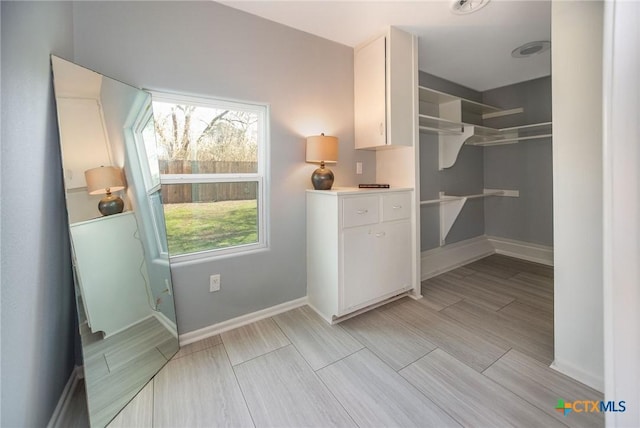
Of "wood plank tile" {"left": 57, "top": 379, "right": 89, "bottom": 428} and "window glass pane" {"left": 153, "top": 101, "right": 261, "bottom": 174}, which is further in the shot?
"window glass pane" {"left": 153, "top": 101, "right": 261, "bottom": 174}

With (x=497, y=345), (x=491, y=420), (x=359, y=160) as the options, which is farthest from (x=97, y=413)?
(x=359, y=160)

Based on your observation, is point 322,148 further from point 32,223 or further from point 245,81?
point 32,223

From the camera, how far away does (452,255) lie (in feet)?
10.5

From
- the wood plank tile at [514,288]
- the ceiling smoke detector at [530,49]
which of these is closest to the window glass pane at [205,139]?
the wood plank tile at [514,288]

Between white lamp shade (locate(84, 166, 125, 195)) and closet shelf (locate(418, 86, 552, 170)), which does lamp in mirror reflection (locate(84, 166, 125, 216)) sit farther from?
closet shelf (locate(418, 86, 552, 170))

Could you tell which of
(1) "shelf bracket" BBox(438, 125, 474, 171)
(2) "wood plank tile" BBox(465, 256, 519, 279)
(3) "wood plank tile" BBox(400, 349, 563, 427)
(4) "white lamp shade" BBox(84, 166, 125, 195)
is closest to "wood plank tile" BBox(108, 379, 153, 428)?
(4) "white lamp shade" BBox(84, 166, 125, 195)

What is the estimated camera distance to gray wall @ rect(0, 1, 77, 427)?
89 centimetres

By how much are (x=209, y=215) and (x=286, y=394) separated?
1.27 metres

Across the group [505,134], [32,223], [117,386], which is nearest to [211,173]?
[32,223]

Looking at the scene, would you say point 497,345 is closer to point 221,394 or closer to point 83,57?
point 221,394

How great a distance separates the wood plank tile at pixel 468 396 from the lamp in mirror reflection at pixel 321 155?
1369mm

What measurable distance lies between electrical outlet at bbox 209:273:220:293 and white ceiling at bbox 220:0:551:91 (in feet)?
6.29

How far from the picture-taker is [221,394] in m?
1.34

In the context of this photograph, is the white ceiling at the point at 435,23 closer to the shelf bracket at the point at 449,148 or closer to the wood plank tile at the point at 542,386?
the shelf bracket at the point at 449,148
